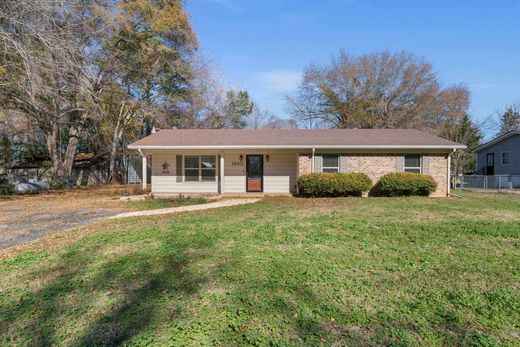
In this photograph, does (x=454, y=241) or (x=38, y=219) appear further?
(x=38, y=219)

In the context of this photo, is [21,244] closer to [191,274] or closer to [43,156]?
[191,274]

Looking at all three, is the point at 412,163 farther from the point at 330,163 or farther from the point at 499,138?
the point at 499,138

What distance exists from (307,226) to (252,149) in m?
7.73

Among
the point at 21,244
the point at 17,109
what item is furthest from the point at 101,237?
the point at 17,109

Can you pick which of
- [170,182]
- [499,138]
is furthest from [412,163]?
[499,138]

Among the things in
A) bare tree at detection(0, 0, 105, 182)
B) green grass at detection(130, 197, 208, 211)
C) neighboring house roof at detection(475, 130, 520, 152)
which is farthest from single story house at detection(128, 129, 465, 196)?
neighboring house roof at detection(475, 130, 520, 152)

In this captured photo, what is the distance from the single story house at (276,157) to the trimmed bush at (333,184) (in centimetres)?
75

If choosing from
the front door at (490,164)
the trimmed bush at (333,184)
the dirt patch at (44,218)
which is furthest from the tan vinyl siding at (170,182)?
the front door at (490,164)

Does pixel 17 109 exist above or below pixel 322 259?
above

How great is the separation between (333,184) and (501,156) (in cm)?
1814

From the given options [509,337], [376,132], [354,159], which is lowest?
[509,337]

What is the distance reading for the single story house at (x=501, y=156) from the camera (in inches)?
848

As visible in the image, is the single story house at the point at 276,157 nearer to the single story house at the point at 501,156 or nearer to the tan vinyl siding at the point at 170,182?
the tan vinyl siding at the point at 170,182

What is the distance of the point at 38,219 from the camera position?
8.23 m
